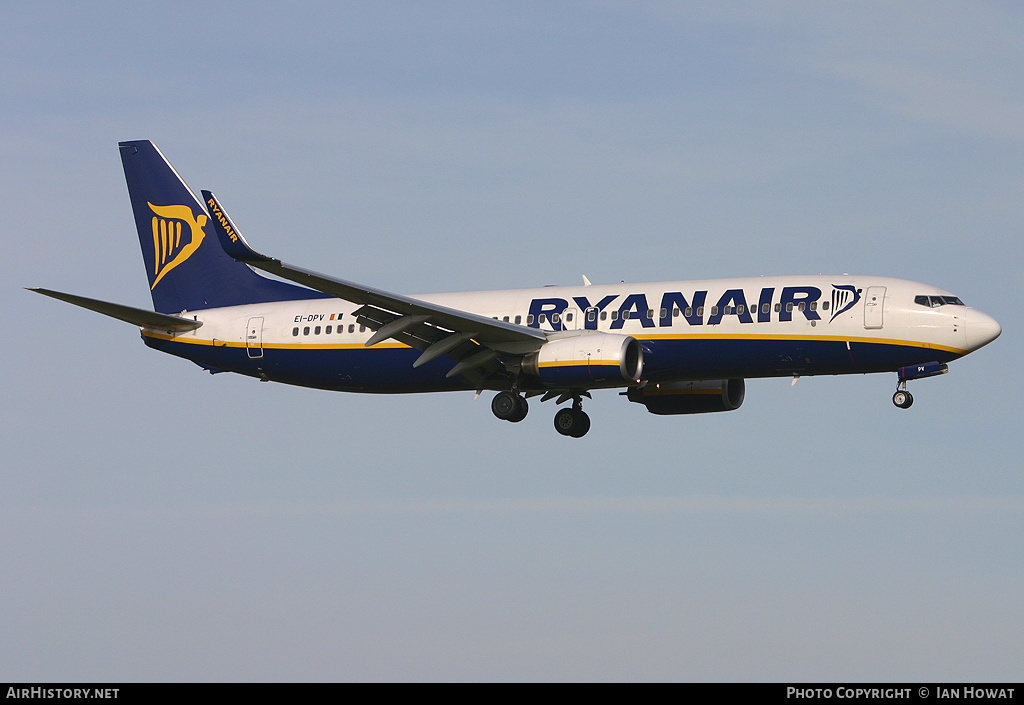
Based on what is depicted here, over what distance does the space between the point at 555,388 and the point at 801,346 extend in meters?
7.29

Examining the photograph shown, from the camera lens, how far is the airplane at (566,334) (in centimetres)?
3894

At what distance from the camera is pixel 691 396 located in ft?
149

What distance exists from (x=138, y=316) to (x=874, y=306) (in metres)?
24.2

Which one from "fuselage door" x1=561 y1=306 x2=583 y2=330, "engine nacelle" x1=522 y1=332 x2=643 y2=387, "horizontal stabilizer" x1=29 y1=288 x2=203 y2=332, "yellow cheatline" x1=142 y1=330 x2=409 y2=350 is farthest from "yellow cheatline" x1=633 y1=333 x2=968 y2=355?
"horizontal stabilizer" x1=29 y1=288 x2=203 y2=332

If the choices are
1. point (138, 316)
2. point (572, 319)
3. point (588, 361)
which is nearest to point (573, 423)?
point (572, 319)

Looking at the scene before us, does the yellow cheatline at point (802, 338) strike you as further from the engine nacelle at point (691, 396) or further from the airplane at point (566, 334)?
the engine nacelle at point (691, 396)

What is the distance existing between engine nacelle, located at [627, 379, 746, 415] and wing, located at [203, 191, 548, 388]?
5543mm

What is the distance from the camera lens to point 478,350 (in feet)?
138

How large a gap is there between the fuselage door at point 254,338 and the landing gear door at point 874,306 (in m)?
20.2

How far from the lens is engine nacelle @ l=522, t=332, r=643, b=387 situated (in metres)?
39.4

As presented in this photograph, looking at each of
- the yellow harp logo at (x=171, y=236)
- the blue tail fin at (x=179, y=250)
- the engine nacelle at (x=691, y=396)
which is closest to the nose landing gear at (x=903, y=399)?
the engine nacelle at (x=691, y=396)

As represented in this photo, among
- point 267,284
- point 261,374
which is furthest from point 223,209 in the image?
point 261,374

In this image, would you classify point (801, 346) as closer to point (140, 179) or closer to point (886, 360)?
point (886, 360)
